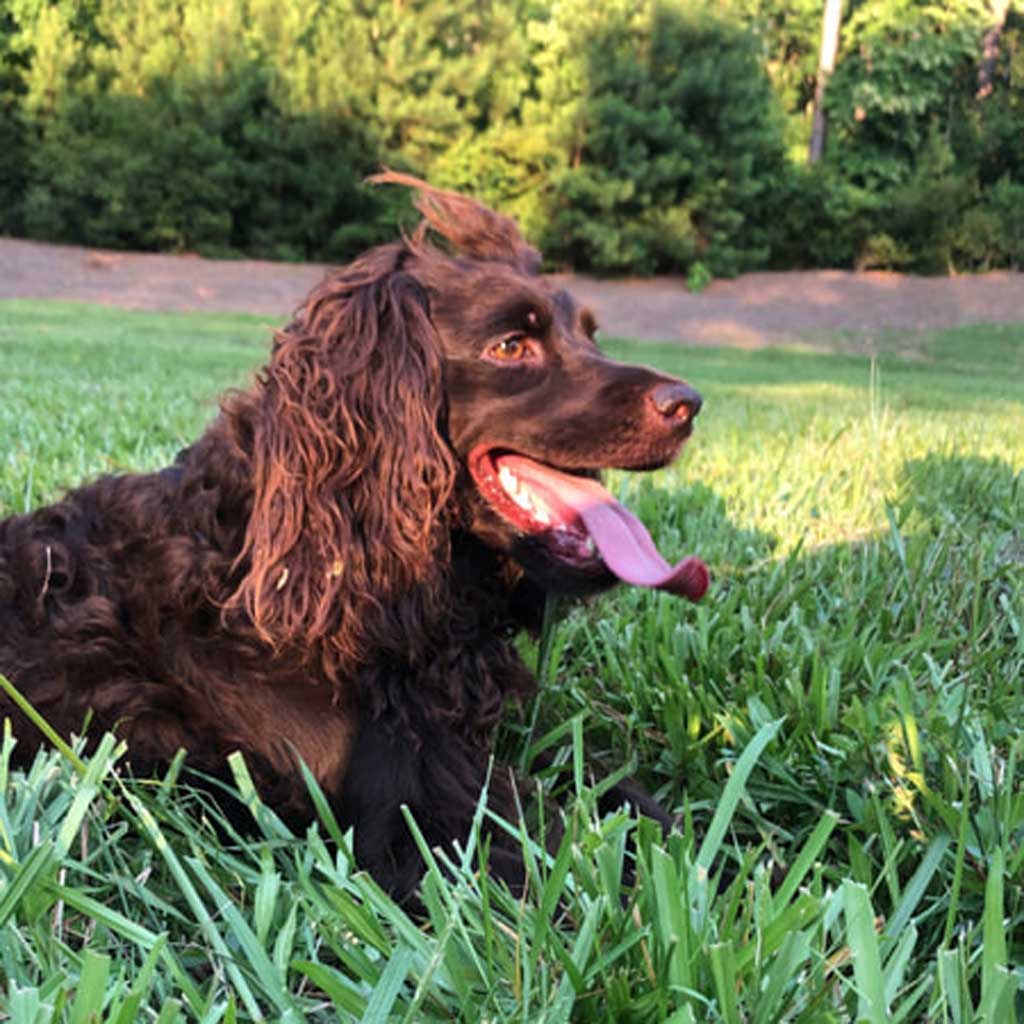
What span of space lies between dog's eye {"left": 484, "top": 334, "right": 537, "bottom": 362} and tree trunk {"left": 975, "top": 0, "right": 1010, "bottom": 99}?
125 ft

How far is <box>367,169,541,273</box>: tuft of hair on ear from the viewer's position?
8.79 ft

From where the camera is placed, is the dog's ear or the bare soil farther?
the bare soil

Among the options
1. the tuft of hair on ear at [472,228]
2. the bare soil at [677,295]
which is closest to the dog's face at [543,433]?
the tuft of hair on ear at [472,228]

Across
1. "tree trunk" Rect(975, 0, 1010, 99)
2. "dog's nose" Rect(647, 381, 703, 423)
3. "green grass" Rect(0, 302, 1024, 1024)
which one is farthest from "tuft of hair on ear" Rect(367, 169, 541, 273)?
"tree trunk" Rect(975, 0, 1010, 99)

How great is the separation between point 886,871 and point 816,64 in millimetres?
41389

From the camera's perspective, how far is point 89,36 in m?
32.8

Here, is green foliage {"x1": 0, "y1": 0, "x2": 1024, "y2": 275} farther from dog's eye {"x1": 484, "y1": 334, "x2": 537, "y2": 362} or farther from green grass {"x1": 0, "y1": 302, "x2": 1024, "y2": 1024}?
dog's eye {"x1": 484, "y1": 334, "x2": 537, "y2": 362}

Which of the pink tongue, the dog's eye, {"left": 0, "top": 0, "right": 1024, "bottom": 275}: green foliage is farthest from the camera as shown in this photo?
{"left": 0, "top": 0, "right": 1024, "bottom": 275}: green foliage

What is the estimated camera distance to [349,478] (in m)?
2.19

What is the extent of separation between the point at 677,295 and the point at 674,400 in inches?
1096

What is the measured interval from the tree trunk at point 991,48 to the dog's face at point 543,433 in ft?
125

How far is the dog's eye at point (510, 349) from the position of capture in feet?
7.81

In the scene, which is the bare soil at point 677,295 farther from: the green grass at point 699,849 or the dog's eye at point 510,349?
the dog's eye at point 510,349

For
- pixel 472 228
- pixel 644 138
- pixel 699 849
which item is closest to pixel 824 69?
pixel 644 138
